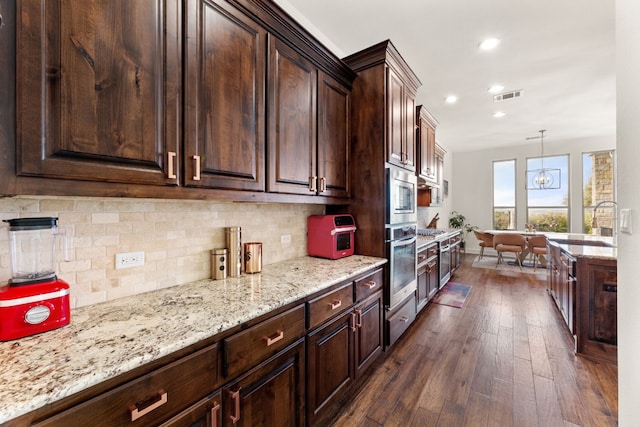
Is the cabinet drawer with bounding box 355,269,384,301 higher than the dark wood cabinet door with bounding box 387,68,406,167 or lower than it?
lower

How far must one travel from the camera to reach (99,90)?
960mm

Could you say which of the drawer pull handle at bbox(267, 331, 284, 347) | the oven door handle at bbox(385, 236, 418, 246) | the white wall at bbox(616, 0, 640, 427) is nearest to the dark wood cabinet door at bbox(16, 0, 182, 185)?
the drawer pull handle at bbox(267, 331, 284, 347)

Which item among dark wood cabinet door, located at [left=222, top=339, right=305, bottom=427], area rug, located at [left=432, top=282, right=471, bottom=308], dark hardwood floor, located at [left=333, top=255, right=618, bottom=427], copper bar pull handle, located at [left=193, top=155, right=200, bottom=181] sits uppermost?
copper bar pull handle, located at [left=193, top=155, right=200, bottom=181]

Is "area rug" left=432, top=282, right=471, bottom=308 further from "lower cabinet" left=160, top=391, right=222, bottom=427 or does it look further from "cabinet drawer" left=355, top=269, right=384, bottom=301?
"lower cabinet" left=160, top=391, right=222, bottom=427

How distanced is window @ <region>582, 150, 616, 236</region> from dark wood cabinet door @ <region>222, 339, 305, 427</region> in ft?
25.9

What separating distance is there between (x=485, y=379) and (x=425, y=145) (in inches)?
115

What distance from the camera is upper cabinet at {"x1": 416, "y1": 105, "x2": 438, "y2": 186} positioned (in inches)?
142

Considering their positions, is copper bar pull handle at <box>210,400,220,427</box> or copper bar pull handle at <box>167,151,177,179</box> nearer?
copper bar pull handle at <box>210,400,220,427</box>

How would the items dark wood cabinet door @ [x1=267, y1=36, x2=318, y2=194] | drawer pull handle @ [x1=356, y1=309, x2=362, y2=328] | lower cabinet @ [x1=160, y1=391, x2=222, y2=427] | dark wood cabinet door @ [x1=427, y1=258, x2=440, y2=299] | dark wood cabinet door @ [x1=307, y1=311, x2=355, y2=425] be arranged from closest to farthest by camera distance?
lower cabinet @ [x1=160, y1=391, x2=222, y2=427] → dark wood cabinet door @ [x1=307, y1=311, x2=355, y2=425] → dark wood cabinet door @ [x1=267, y1=36, x2=318, y2=194] → drawer pull handle @ [x1=356, y1=309, x2=362, y2=328] → dark wood cabinet door @ [x1=427, y1=258, x2=440, y2=299]

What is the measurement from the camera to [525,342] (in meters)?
2.67

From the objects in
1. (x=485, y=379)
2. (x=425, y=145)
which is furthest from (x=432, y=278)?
(x=425, y=145)

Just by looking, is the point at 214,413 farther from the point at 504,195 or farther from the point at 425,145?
the point at 504,195

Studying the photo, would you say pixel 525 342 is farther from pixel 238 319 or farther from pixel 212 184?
pixel 212 184

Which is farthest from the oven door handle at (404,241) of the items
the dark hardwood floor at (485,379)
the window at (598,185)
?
the window at (598,185)
